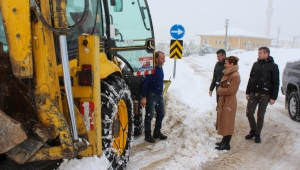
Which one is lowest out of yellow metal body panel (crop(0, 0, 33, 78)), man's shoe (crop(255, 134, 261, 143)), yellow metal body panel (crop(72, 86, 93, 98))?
man's shoe (crop(255, 134, 261, 143))

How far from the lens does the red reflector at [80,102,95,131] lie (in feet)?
8.63

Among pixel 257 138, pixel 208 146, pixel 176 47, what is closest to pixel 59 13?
pixel 208 146

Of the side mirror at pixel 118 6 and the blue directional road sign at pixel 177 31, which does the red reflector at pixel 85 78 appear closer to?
the side mirror at pixel 118 6

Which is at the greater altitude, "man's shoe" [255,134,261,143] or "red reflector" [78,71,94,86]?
"red reflector" [78,71,94,86]

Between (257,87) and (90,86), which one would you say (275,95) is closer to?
(257,87)

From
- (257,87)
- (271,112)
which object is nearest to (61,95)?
(257,87)

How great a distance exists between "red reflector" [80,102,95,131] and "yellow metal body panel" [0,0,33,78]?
63 cm

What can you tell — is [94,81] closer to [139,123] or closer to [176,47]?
[139,123]

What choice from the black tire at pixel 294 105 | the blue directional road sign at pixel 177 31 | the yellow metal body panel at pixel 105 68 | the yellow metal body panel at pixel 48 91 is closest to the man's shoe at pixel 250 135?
the black tire at pixel 294 105

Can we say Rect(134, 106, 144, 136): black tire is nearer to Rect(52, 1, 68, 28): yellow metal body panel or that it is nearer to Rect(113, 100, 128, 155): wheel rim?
Rect(113, 100, 128, 155): wheel rim

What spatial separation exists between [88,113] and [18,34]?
3.05ft

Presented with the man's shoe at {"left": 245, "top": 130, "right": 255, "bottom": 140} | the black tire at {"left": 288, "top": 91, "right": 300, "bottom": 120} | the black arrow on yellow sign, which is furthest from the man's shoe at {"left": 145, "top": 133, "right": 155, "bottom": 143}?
the black arrow on yellow sign

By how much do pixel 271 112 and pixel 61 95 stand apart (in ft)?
20.6

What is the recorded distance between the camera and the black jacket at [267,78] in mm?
4895
